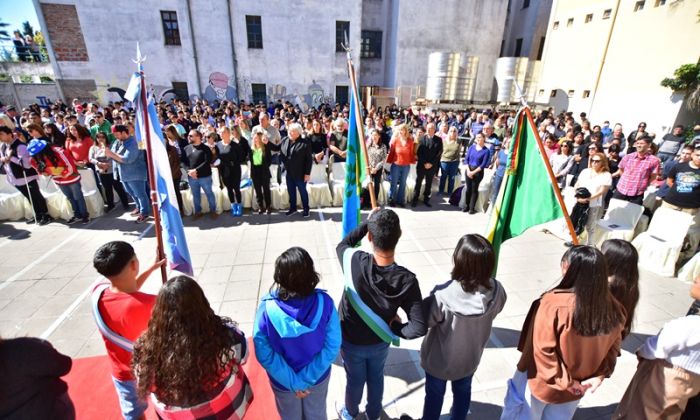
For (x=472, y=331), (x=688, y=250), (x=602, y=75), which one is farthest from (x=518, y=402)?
(x=602, y=75)

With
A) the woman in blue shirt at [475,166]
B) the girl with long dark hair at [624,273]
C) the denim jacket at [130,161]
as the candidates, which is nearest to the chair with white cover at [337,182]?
the woman in blue shirt at [475,166]

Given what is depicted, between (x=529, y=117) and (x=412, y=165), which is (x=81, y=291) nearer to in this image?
(x=529, y=117)

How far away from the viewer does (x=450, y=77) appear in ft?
63.2

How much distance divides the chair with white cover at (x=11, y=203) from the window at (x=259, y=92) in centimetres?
1578

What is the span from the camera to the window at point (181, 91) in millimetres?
20328

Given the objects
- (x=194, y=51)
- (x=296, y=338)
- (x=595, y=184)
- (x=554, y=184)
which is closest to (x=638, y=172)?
(x=595, y=184)

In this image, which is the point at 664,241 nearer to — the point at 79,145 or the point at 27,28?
the point at 79,145

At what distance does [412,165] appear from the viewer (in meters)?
8.30

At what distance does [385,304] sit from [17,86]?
2554cm

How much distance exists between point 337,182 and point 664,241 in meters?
6.16

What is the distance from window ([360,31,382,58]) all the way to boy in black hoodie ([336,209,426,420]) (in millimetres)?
23436

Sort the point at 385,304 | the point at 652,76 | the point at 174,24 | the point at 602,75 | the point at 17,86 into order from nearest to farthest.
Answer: the point at 385,304 < the point at 652,76 < the point at 602,75 < the point at 17,86 < the point at 174,24

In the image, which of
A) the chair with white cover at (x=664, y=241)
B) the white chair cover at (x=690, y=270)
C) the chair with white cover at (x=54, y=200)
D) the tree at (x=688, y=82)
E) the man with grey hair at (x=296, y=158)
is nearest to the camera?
the white chair cover at (x=690, y=270)

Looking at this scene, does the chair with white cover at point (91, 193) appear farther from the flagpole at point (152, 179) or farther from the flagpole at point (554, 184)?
the flagpole at point (554, 184)
